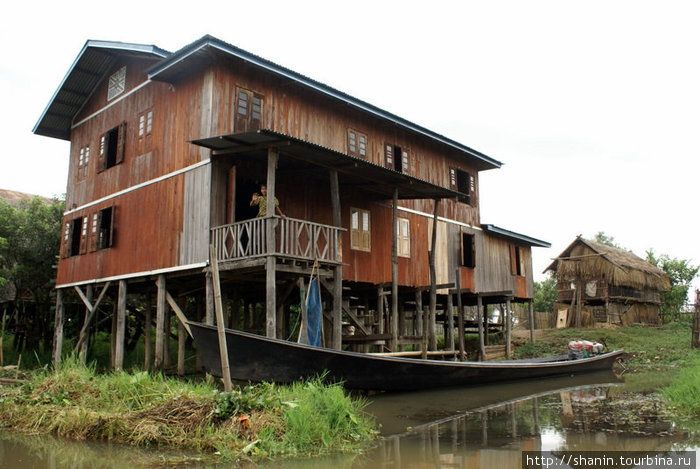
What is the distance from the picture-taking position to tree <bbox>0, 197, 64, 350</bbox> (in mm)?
19172

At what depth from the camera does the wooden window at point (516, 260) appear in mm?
22844

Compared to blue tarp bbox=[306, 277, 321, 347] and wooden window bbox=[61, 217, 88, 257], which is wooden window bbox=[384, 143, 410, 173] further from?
wooden window bbox=[61, 217, 88, 257]

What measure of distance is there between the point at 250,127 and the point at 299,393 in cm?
722

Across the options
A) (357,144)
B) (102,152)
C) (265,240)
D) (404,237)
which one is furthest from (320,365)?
(102,152)

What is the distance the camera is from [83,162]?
17.8 meters

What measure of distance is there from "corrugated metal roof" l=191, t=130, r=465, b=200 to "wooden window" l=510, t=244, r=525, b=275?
317 inches

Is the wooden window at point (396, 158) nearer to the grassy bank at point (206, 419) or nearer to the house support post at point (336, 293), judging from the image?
the house support post at point (336, 293)

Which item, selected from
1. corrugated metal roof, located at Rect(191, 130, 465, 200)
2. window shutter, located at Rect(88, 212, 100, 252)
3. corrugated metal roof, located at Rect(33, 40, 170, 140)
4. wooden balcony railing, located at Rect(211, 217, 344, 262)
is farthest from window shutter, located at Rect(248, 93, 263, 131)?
window shutter, located at Rect(88, 212, 100, 252)

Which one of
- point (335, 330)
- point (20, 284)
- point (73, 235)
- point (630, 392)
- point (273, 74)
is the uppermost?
point (273, 74)

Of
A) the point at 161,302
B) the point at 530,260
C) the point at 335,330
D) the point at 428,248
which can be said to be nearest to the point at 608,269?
the point at 530,260

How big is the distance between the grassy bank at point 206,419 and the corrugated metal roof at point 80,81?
9.04 metres

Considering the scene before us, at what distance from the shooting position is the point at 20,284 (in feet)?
65.6

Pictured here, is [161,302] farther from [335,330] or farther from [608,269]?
[608,269]

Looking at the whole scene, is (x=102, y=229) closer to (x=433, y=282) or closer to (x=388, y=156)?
(x=388, y=156)
